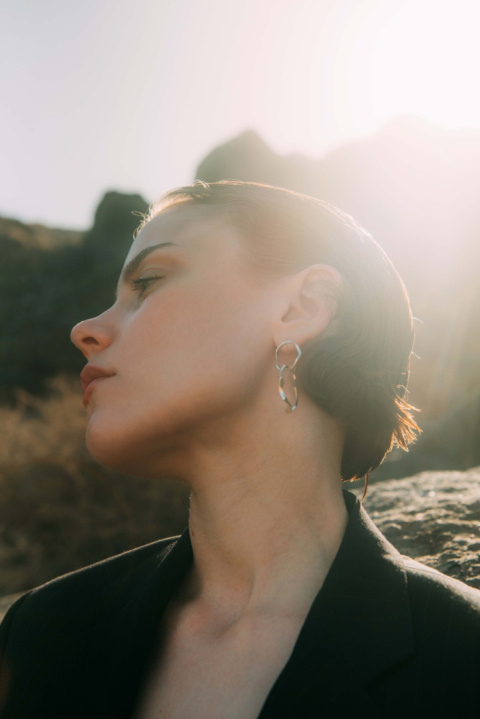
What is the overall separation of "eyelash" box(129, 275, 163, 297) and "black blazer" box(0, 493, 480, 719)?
815mm

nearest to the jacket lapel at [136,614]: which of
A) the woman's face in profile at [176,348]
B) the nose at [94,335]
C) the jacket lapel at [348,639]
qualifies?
the woman's face in profile at [176,348]

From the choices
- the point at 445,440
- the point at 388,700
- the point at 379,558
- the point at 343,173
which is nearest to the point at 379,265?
the point at 379,558

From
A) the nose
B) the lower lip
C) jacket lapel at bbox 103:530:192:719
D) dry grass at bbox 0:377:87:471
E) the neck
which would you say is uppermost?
the nose

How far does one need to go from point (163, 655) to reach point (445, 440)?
4.82 m

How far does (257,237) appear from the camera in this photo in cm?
176

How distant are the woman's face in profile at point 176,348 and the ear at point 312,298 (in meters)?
0.07

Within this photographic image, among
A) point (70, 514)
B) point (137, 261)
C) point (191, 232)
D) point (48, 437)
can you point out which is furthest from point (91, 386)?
point (48, 437)

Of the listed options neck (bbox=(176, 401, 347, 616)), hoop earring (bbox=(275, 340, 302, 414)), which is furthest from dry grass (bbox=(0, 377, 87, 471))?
hoop earring (bbox=(275, 340, 302, 414))

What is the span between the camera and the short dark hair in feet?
5.38

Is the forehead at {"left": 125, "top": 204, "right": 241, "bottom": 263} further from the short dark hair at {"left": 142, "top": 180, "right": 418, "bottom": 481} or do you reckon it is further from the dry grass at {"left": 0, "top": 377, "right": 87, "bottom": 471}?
the dry grass at {"left": 0, "top": 377, "right": 87, "bottom": 471}

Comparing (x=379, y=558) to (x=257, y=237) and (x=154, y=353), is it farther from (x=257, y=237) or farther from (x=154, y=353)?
(x=257, y=237)

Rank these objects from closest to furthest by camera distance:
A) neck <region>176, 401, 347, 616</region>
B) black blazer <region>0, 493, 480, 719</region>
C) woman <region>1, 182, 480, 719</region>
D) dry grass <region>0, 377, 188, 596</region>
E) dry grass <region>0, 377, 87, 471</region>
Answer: black blazer <region>0, 493, 480, 719</region> → woman <region>1, 182, 480, 719</region> → neck <region>176, 401, 347, 616</region> → dry grass <region>0, 377, 188, 596</region> → dry grass <region>0, 377, 87, 471</region>

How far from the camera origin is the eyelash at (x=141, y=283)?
68.3 inches

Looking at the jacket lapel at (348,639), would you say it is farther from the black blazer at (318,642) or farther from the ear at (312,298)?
the ear at (312,298)
